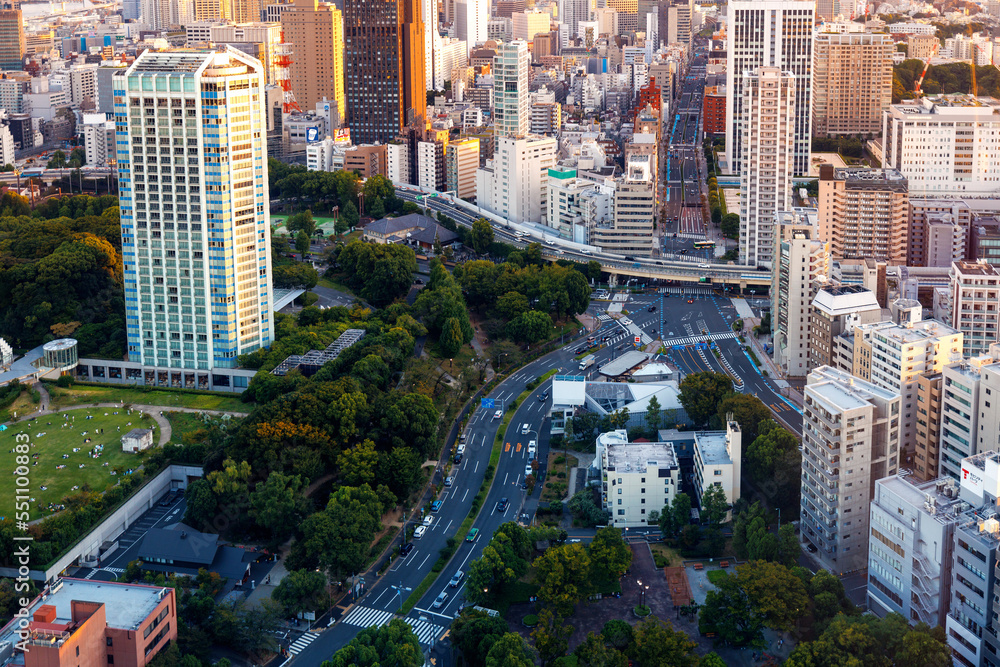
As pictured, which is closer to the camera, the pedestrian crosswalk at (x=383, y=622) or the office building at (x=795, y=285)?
the pedestrian crosswalk at (x=383, y=622)

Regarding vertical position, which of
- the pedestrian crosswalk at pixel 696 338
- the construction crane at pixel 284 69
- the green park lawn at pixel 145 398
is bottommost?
the green park lawn at pixel 145 398

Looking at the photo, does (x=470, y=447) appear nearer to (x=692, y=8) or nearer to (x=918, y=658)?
(x=918, y=658)

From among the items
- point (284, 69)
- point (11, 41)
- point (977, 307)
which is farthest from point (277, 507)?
point (11, 41)

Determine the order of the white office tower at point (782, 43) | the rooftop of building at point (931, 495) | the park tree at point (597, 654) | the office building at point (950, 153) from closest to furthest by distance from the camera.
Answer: the park tree at point (597, 654)
the rooftop of building at point (931, 495)
the office building at point (950, 153)
the white office tower at point (782, 43)

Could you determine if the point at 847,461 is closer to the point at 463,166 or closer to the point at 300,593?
the point at 300,593

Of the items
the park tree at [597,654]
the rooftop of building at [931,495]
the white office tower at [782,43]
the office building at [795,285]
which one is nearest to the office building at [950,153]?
the white office tower at [782,43]

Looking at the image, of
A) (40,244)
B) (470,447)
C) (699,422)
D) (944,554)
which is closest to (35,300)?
(40,244)

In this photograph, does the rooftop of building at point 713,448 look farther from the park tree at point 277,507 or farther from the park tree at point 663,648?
the park tree at point 277,507
